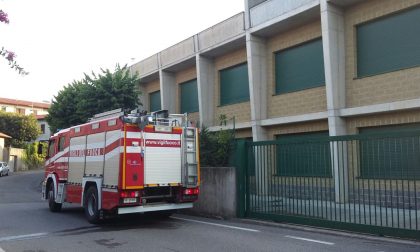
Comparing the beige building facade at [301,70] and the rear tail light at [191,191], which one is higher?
the beige building facade at [301,70]

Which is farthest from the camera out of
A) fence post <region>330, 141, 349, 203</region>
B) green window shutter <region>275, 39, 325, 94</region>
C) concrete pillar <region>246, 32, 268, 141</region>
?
concrete pillar <region>246, 32, 268, 141</region>

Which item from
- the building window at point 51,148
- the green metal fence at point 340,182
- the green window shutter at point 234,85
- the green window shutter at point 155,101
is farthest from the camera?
the green window shutter at point 155,101

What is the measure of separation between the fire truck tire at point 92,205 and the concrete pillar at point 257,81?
8.49 m

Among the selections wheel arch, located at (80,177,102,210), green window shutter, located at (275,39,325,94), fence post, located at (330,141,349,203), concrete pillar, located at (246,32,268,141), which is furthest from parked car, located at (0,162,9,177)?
fence post, located at (330,141,349,203)

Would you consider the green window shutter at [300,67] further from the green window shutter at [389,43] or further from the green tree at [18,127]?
the green tree at [18,127]

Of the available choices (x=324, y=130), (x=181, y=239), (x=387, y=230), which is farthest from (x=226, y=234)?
(x=324, y=130)

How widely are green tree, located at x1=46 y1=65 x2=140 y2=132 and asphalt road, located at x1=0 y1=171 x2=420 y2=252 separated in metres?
10.1

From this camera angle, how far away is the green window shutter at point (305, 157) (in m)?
10.4

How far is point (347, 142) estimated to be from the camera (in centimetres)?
1004

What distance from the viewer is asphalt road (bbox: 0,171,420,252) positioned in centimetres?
830

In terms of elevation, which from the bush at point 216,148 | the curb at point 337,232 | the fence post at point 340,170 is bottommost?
the curb at point 337,232

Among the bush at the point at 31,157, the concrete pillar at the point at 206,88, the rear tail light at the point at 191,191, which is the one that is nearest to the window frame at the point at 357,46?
the rear tail light at the point at 191,191

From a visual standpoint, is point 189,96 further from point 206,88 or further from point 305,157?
point 305,157

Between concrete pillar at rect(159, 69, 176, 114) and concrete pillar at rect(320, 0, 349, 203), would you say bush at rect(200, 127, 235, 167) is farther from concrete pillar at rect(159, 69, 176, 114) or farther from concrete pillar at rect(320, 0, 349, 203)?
concrete pillar at rect(159, 69, 176, 114)
